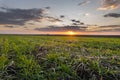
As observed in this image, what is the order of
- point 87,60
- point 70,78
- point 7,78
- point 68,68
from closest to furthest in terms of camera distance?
point 7,78, point 70,78, point 68,68, point 87,60

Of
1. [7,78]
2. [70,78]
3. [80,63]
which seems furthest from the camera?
[80,63]

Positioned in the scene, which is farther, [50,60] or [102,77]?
[50,60]

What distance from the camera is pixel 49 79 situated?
4.32 meters

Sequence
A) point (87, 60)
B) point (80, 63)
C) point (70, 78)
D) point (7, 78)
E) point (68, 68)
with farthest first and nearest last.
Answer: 1. point (87, 60)
2. point (80, 63)
3. point (68, 68)
4. point (70, 78)
5. point (7, 78)

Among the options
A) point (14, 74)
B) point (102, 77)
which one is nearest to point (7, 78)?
point (14, 74)

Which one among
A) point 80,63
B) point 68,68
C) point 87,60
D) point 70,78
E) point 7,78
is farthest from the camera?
point 87,60

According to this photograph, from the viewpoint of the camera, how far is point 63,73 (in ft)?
15.0

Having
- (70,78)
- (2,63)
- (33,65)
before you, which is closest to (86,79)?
(70,78)

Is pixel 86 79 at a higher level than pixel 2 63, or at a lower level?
lower

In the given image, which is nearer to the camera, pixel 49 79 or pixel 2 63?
pixel 49 79

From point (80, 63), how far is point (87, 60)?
436 millimetres

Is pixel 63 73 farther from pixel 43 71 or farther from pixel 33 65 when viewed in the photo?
pixel 33 65

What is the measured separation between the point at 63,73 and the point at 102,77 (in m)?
0.87

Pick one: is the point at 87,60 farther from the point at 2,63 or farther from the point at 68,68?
the point at 2,63
